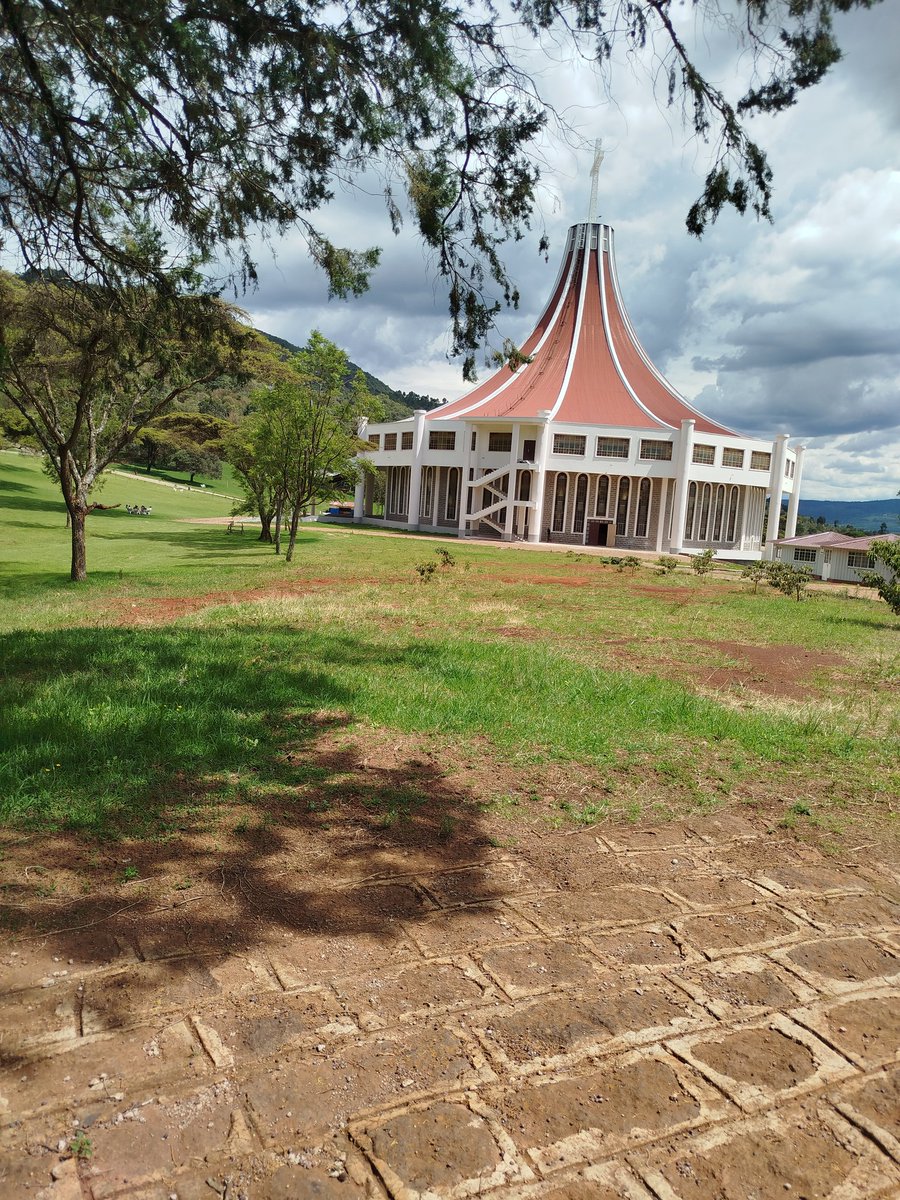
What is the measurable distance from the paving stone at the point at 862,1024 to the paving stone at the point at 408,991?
1.26 m

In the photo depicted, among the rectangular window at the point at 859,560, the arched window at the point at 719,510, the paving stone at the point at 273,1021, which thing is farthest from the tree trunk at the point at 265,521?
the paving stone at the point at 273,1021

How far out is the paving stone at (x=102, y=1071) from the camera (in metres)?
2.49

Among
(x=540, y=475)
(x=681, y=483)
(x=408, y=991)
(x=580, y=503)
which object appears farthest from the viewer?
(x=580, y=503)

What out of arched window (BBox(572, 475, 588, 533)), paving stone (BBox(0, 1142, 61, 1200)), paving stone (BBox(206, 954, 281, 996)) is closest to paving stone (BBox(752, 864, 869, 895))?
paving stone (BBox(206, 954, 281, 996))

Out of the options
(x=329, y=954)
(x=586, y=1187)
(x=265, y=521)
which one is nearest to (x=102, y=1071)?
(x=329, y=954)

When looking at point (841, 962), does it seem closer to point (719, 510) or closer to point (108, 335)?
point (108, 335)

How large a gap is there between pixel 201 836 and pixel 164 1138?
198cm

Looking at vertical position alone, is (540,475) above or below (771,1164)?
above

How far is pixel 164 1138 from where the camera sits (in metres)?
2.38

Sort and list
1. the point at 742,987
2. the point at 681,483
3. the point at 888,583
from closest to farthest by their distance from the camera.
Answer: the point at 742,987
the point at 888,583
the point at 681,483

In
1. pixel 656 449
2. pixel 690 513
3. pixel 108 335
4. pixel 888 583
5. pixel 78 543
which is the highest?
pixel 656 449

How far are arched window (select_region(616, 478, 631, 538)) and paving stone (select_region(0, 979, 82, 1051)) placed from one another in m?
44.5

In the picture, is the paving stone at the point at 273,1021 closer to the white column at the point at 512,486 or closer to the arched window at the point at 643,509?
the white column at the point at 512,486

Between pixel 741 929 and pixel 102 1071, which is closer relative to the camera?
pixel 102 1071
